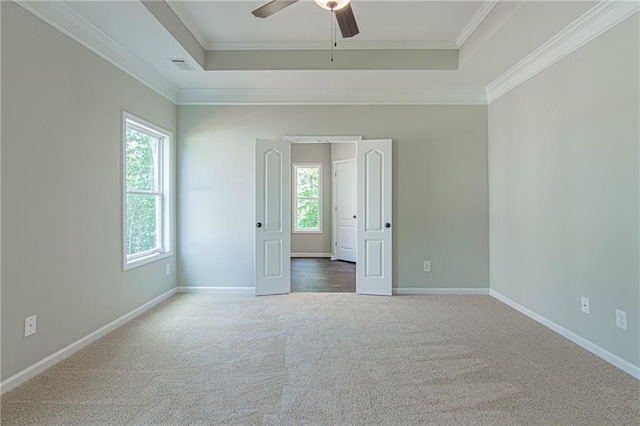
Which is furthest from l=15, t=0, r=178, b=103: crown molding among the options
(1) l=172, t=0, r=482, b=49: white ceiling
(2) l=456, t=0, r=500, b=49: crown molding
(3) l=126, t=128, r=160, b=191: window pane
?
(2) l=456, t=0, r=500, b=49: crown molding

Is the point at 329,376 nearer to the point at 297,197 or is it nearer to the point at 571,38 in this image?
the point at 571,38

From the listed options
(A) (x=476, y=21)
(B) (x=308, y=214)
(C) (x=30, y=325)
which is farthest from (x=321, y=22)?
(B) (x=308, y=214)

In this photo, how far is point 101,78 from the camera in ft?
10.3

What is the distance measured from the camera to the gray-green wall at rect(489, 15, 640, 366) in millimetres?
2523

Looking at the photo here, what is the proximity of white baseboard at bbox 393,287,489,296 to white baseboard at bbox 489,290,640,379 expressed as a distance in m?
0.52

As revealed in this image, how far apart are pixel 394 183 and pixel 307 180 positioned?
12.2 ft

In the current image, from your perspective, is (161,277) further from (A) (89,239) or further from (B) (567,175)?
(B) (567,175)

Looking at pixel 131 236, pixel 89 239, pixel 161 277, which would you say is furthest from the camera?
pixel 161 277

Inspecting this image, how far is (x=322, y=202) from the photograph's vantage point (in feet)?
26.8

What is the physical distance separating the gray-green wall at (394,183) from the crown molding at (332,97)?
0.27 ft

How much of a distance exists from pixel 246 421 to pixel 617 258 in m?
2.85

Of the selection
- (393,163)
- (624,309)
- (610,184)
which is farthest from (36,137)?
(624,309)

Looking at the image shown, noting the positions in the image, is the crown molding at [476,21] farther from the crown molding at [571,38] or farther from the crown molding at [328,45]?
the crown molding at [571,38]

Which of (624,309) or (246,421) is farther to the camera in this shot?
(624,309)
